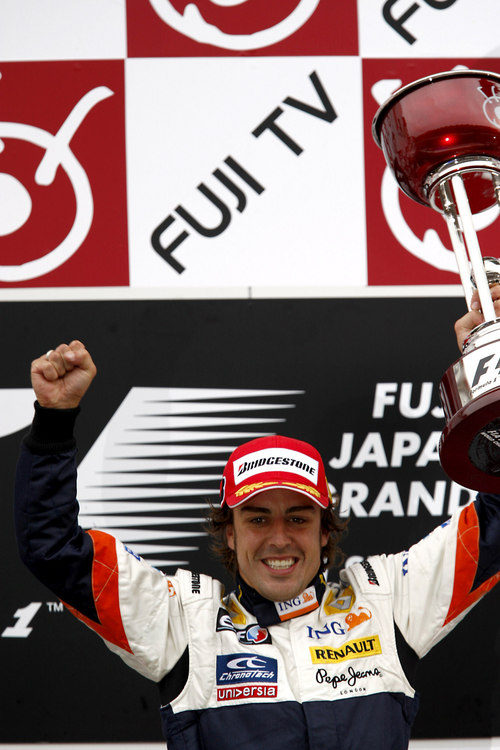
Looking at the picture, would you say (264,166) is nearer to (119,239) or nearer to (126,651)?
(119,239)

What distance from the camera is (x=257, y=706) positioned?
146cm

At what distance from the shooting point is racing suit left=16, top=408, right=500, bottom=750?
1423 mm

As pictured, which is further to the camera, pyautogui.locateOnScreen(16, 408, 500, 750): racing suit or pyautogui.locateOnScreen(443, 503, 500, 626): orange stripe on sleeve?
pyautogui.locateOnScreen(443, 503, 500, 626): orange stripe on sleeve

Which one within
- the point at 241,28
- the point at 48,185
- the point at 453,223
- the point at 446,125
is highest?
the point at 241,28

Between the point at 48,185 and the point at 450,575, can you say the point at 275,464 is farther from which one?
the point at 48,185

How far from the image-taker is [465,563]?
5.14ft

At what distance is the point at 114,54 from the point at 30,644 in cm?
141

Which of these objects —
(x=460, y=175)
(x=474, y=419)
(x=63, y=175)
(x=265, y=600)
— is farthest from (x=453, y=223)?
(x=63, y=175)

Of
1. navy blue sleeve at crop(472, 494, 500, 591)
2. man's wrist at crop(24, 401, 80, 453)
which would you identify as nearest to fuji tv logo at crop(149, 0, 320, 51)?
man's wrist at crop(24, 401, 80, 453)

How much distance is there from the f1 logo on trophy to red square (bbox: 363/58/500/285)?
53 cm

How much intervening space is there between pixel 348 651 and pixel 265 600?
0.17 metres

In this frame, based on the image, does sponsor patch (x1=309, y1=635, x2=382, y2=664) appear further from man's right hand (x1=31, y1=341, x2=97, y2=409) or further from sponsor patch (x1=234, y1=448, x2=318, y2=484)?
man's right hand (x1=31, y1=341, x2=97, y2=409)

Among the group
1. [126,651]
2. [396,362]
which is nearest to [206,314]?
[396,362]

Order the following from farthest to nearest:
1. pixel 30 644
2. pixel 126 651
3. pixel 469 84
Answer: pixel 30 644 → pixel 126 651 → pixel 469 84
